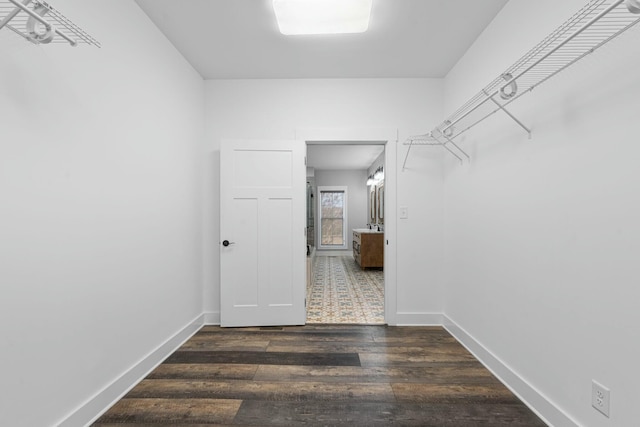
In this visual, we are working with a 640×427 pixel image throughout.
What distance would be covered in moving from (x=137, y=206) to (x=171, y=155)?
2.07ft

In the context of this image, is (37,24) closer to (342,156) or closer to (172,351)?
(172,351)

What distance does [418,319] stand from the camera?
3139mm

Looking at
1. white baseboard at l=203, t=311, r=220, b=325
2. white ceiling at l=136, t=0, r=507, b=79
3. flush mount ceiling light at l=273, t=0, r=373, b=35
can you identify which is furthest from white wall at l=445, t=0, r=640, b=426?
white baseboard at l=203, t=311, r=220, b=325

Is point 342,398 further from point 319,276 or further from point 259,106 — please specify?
point 319,276

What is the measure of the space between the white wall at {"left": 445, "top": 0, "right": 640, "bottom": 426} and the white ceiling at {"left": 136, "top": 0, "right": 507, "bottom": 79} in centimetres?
28

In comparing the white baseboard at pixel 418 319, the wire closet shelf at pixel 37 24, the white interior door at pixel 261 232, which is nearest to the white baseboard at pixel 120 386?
the white interior door at pixel 261 232

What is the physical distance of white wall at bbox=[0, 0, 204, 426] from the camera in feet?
4.25

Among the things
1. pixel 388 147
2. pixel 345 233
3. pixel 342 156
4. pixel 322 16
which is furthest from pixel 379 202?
pixel 322 16

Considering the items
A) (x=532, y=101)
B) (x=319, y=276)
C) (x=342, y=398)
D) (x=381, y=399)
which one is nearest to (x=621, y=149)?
(x=532, y=101)

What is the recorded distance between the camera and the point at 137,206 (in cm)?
208

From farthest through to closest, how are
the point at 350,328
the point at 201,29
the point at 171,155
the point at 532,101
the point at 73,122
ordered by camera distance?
the point at 350,328, the point at 171,155, the point at 201,29, the point at 532,101, the point at 73,122

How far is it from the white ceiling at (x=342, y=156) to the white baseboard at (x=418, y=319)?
3.49 metres

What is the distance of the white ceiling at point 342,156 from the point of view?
6141mm

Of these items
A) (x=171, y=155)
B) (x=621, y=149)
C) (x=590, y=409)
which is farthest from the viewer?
(x=171, y=155)
